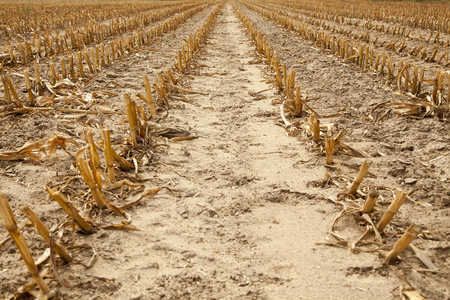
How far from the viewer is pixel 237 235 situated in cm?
238

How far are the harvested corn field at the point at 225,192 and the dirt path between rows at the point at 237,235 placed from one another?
0.01 meters

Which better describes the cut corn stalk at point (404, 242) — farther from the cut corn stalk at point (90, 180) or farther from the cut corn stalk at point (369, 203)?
the cut corn stalk at point (90, 180)

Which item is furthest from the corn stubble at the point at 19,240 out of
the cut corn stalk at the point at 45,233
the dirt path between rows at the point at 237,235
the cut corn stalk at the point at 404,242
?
the cut corn stalk at the point at 404,242

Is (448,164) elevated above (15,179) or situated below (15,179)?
below

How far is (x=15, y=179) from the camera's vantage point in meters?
2.92

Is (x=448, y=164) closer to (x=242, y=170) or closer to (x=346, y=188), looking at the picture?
(x=346, y=188)

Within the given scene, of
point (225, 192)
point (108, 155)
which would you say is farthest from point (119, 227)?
point (225, 192)

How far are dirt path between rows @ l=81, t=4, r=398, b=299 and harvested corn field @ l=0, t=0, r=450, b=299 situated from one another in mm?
11

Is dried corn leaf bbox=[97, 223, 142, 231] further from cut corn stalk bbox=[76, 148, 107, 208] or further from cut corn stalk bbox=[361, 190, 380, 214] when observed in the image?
cut corn stalk bbox=[361, 190, 380, 214]

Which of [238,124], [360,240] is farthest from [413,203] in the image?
[238,124]

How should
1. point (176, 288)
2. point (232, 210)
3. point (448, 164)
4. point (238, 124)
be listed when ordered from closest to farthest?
1. point (176, 288)
2. point (232, 210)
3. point (448, 164)
4. point (238, 124)

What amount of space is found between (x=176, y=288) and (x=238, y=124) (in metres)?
2.75

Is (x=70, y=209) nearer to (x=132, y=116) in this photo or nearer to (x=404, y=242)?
(x=132, y=116)

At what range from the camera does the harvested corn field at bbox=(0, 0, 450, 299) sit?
1947 mm
